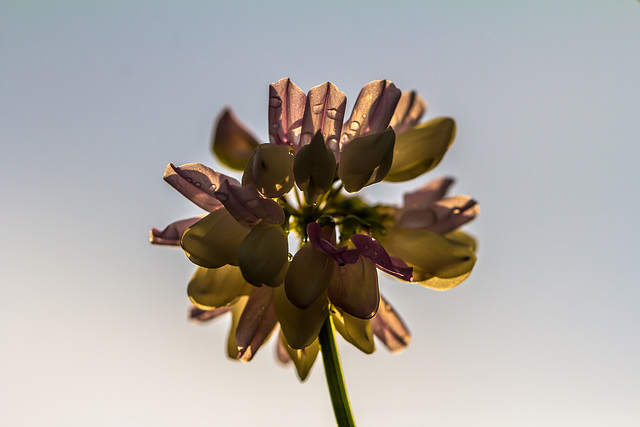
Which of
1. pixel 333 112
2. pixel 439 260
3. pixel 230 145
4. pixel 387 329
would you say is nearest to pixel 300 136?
pixel 333 112

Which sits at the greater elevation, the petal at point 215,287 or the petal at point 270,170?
the petal at point 270,170

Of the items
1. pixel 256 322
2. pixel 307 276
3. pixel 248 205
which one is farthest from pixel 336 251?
pixel 256 322

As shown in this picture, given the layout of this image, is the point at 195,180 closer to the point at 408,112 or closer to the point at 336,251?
the point at 336,251

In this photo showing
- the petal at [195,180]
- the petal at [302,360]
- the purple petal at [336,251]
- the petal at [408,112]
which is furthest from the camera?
the petal at [408,112]

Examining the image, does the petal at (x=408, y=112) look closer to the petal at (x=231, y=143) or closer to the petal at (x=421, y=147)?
the petal at (x=421, y=147)

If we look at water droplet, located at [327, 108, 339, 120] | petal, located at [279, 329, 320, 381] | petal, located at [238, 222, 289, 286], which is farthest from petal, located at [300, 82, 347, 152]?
petal, located at [279, 329, 320, 381]

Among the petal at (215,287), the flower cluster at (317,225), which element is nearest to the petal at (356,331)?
the flower cluster at (317,225)
